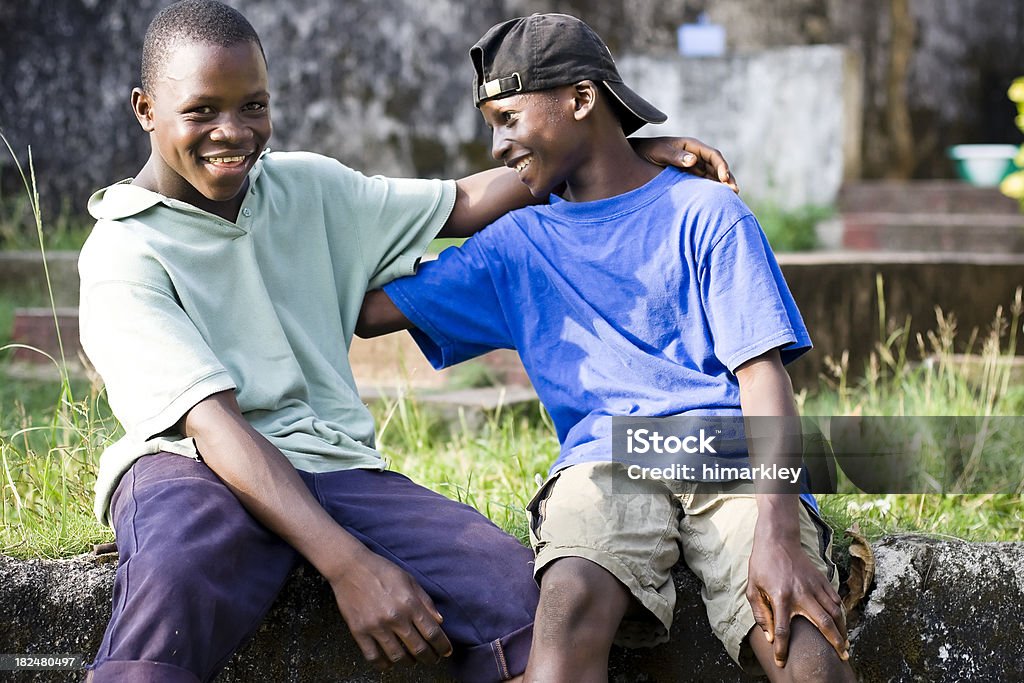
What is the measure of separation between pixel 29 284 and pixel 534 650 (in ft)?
12.7

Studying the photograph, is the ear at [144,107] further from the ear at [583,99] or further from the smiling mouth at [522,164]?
the ear at [583,99]

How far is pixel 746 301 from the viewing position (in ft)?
8.04

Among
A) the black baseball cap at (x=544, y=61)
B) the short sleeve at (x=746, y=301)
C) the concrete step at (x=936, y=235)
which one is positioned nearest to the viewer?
the short sleeve at (x=746, y=301)

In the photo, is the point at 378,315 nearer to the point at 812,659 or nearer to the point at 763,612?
the point at 763,612

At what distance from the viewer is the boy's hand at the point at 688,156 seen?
107 inches

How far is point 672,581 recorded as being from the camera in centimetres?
248

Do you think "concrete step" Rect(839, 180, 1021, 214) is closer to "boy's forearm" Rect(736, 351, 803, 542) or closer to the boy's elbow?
the boy's elbow

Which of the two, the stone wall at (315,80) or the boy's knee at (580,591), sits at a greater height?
the stone wall at (315,80)

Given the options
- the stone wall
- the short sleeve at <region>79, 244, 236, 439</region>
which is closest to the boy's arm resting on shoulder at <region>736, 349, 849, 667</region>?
the short sleeve at <region>79, 244, 236, 439</region>

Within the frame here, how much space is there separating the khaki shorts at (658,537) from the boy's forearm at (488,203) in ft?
2.31

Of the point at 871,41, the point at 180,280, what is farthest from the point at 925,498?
the point at 871,41

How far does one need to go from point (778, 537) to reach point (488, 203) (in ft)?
3.60

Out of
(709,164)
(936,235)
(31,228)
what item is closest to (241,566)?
(709,164)

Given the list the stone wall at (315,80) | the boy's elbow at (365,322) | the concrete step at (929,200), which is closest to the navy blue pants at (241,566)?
the boy's elbow at (365,322)
